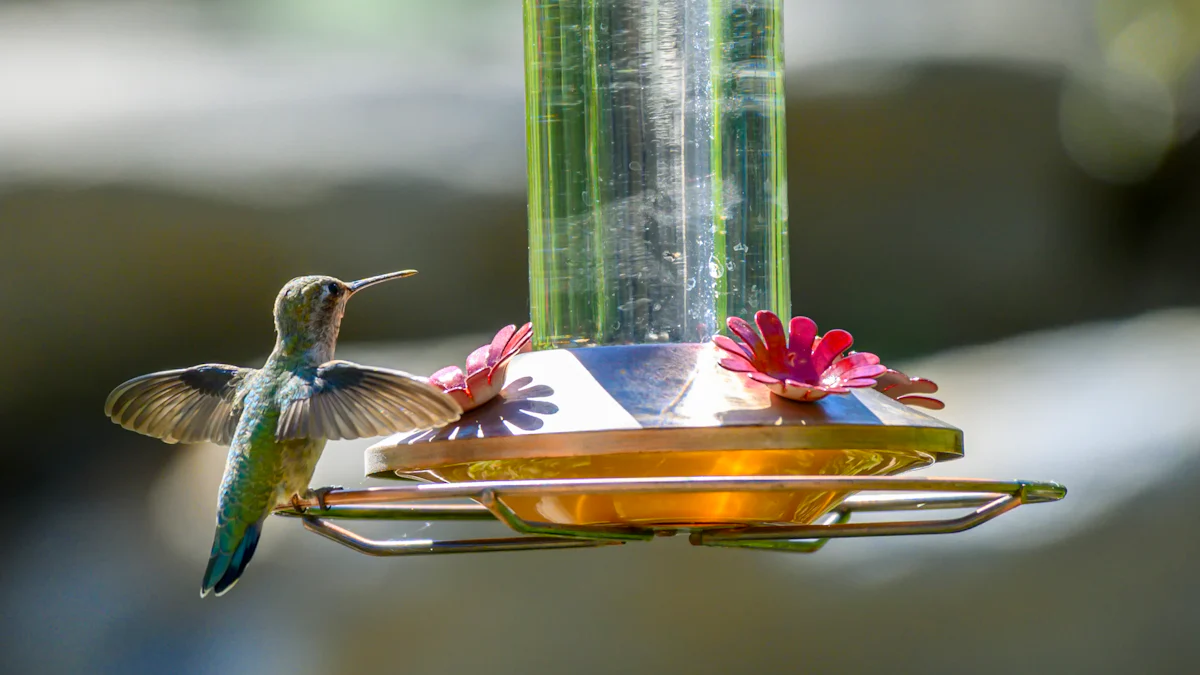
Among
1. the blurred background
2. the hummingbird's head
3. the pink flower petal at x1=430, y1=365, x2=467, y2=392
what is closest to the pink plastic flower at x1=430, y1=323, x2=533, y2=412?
the pink flower petal at x1=430, y1=365, x2=467, y2=392

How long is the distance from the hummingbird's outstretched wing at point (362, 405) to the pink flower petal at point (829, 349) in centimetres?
56

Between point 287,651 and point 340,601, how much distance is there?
312 mm

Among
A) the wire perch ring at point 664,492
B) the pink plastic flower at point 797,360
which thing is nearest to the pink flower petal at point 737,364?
the pink plastic flower at point 797,360

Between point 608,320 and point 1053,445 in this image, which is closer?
point 608,320

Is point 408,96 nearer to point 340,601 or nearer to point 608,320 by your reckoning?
point 340,601

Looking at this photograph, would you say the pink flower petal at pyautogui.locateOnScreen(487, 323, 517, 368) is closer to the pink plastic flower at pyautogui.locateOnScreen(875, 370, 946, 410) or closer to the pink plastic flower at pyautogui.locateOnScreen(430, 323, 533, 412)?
the pink plastic flower at pyautogui.locateOnScreen(430, 323, 533, 412)

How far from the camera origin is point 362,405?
2.49 metres

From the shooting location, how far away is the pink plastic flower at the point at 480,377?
2.27m

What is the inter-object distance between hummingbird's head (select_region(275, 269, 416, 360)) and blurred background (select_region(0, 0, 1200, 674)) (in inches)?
117

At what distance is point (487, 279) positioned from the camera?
713cm

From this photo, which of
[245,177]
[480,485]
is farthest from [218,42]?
[480,485]

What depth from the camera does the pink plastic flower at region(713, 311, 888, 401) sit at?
212 centimetres

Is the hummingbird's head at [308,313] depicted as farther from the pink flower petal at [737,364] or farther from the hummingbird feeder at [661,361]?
the pink flower petal at [737,364]

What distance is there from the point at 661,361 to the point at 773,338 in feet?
0.62
